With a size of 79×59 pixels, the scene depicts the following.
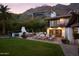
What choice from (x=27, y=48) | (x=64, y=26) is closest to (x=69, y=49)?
(x=64, y=26)

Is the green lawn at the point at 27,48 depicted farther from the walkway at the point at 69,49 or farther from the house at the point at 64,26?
the house at the point at 64,26

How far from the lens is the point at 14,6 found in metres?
17.0

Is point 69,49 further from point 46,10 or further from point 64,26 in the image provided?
point 46,10

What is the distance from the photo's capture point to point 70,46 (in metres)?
17.0

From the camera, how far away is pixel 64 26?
17000 millimetres

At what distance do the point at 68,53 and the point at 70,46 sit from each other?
90mm

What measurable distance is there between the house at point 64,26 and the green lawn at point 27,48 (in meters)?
0.15

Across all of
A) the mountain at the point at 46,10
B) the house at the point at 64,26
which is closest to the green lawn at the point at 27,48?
the house at the point at 64,26

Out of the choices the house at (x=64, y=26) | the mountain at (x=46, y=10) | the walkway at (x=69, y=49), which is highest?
the mountain at (x=46, y=10)

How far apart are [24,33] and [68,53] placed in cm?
57

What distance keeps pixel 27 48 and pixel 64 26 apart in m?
0.50

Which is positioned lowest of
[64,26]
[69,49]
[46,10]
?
[69,49]

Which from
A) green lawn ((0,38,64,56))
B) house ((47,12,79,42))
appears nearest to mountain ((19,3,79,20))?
house ((47,12,79,42))

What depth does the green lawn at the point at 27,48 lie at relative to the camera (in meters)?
17.0
